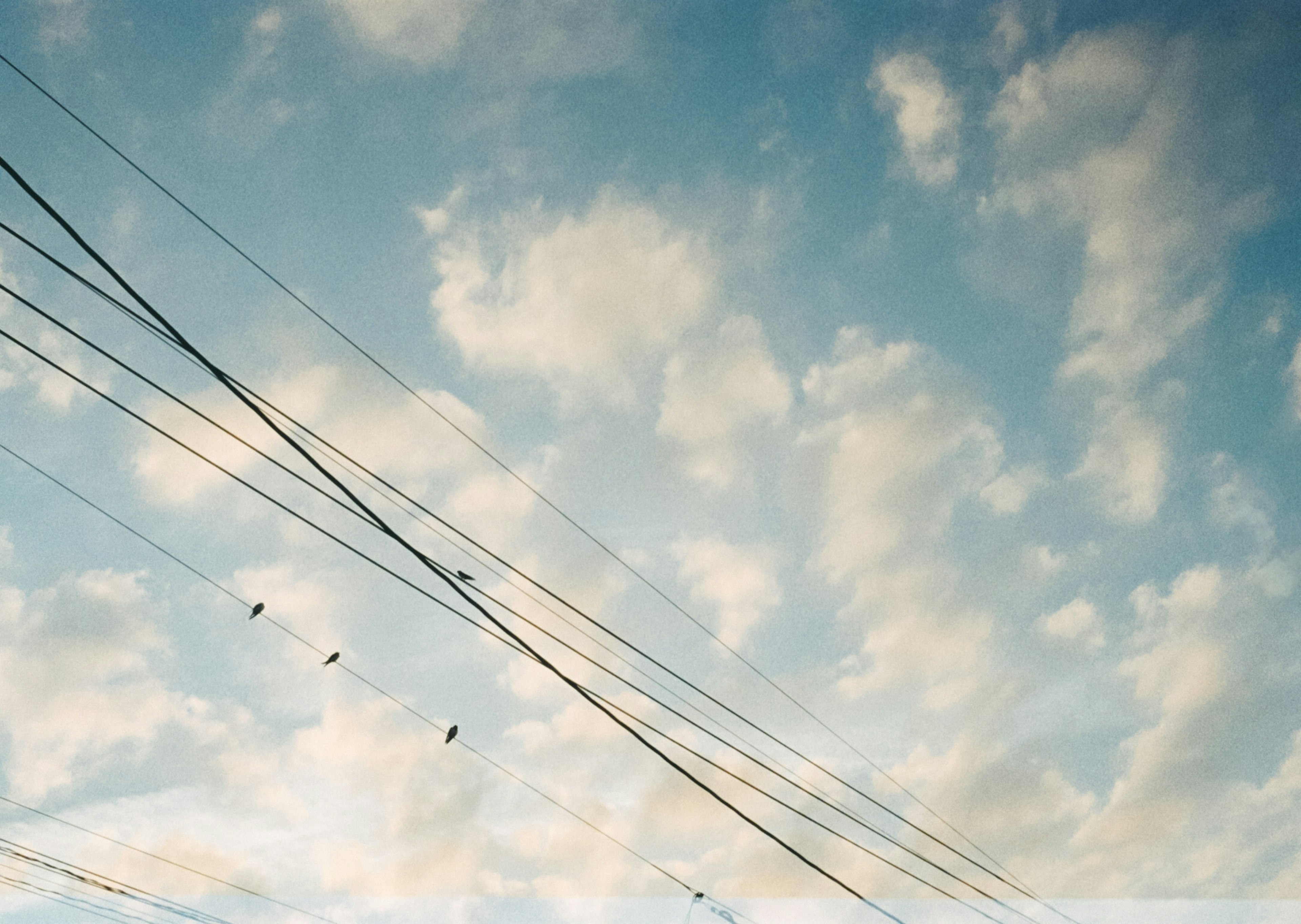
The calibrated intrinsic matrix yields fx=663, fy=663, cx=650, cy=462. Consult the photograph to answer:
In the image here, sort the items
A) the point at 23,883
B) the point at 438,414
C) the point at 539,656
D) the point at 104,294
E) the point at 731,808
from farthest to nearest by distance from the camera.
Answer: the point at 23,883 → the point at 438,414 → the point at 731,808 → the point at 539,656 → the point at 104,294

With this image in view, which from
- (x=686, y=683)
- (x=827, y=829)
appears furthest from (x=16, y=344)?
(x=827, y=829)

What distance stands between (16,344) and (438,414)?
19.0 feet

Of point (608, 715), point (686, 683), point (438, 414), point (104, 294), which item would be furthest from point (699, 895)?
point (104, 294)

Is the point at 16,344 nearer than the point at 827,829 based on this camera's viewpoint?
Yes

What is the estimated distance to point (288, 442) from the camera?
5.43 metres

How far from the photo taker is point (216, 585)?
14148 mm

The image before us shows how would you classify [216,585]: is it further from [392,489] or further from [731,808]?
[731,808]

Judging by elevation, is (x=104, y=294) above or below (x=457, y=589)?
above

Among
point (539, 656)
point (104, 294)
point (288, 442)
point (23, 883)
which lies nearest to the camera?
point (288, 442)

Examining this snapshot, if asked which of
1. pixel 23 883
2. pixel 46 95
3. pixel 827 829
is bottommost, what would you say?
pixel 23 883

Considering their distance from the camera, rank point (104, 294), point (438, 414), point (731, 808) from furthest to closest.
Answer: point (438, 414), point (731, 808), point (104, 294)

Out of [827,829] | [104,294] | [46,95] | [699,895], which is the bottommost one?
[699,895]

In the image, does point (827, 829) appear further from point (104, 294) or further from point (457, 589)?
point (104, 294)

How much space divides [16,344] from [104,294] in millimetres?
1026
